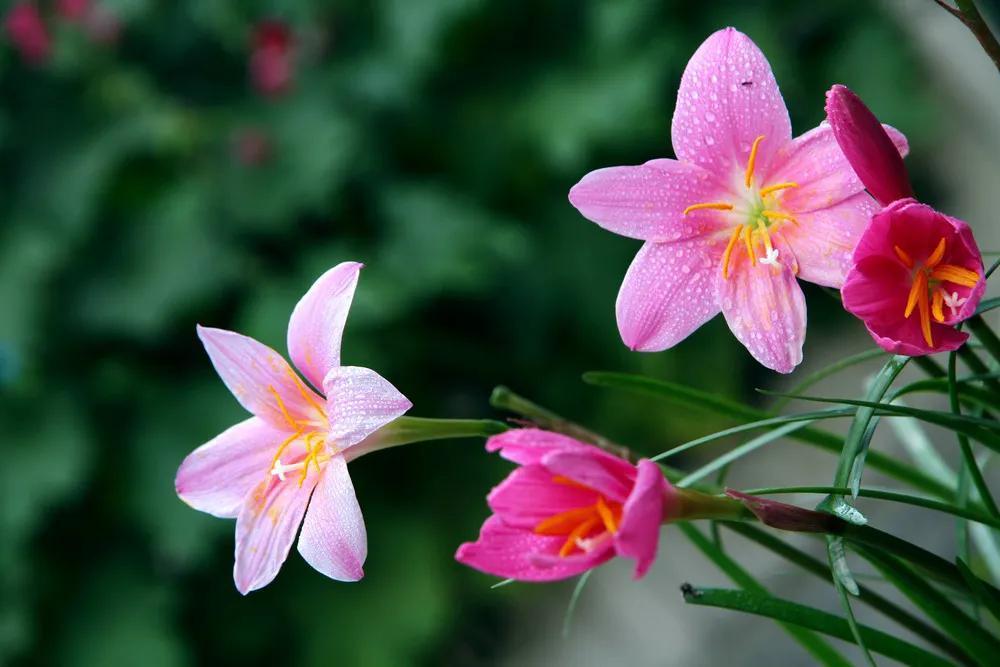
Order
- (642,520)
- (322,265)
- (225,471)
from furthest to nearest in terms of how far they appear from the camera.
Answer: (322,265) < (225,471) < (642,520)

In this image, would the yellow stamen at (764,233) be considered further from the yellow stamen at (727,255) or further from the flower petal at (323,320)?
the flower petal at (323,320)

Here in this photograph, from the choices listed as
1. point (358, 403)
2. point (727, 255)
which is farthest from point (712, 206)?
point (358, 403)

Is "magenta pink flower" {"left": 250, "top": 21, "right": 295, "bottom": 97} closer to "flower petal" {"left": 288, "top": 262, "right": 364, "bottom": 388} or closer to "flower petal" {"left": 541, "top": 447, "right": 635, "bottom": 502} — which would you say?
"flower petal" {"left": 288, "top": 262, "right": 364, "bottom": 388}

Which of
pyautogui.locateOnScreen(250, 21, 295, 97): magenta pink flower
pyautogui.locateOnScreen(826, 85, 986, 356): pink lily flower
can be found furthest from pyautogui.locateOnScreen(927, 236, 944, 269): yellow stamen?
pyautogui.locateOnScreen(250, 21, 295, 97): magenta pink flower

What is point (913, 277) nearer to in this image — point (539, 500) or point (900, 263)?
point (900, 263)

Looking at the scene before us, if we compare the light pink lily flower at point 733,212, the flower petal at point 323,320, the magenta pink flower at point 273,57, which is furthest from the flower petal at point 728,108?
the magenta pink flower at point 273,57

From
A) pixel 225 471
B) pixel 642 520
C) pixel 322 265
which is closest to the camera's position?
pixel 642 520
